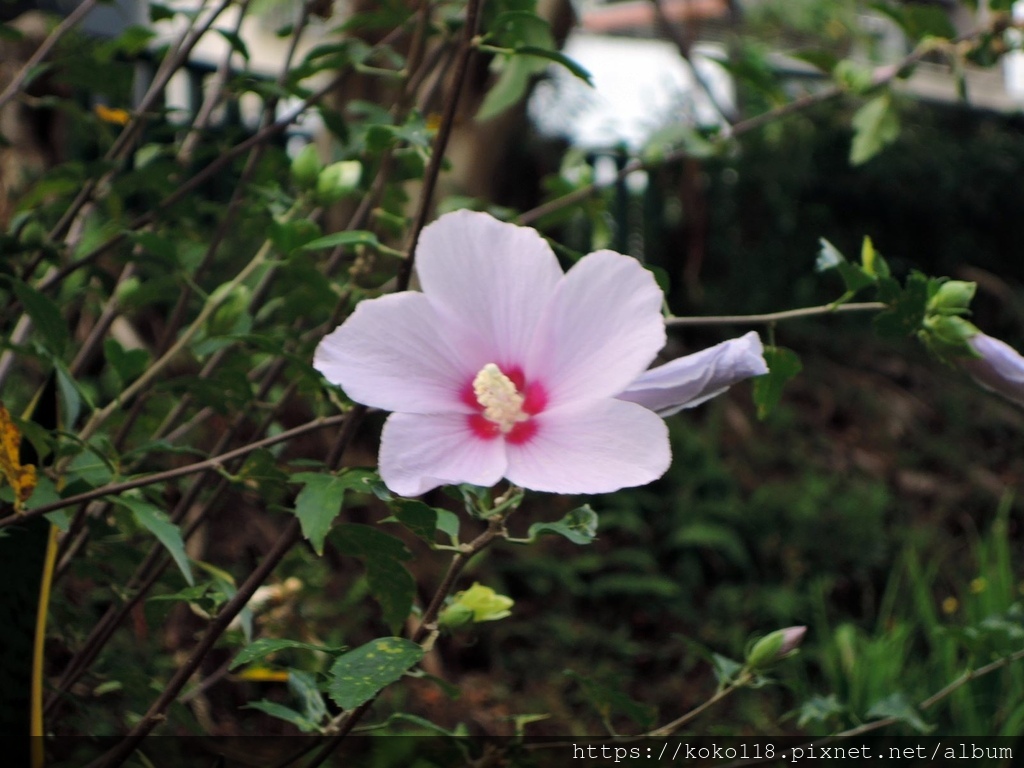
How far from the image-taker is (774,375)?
757mm

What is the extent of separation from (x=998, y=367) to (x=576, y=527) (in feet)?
0.95

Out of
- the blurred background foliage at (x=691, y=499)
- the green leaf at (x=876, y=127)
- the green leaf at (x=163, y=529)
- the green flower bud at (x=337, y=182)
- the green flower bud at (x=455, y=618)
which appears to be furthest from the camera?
the green leaf at (x=876, y=127)

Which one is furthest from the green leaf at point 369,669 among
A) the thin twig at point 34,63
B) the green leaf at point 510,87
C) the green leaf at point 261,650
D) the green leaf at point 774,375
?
the thin twig at point 34,63

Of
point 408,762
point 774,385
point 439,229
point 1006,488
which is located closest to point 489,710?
point 408,762

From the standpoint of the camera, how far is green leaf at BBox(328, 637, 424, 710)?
0.58 metres

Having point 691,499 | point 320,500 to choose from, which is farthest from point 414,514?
point 691,499

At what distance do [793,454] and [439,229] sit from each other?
3.24 metres

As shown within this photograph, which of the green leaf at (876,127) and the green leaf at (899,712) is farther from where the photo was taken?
the green leaf at (876,127)

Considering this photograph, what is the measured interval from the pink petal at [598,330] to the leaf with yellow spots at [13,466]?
0.32m

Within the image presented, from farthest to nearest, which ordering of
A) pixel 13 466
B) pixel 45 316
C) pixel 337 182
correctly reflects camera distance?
pixel 337 182, pixel 45 316, pixel 13 466

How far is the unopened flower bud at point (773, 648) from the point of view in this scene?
92 centimetres

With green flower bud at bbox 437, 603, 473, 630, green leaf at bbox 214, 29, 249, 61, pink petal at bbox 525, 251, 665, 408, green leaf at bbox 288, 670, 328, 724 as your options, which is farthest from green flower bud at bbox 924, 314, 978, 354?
green leaf at bbox 214, 29, 249, 61

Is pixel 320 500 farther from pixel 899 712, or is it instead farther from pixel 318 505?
pixel 899 712

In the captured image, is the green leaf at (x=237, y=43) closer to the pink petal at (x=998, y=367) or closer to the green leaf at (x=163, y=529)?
the green leaf at (x=163, y=529)
